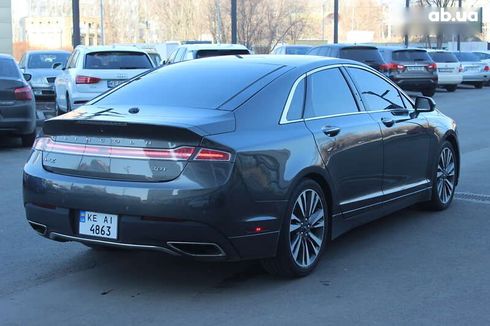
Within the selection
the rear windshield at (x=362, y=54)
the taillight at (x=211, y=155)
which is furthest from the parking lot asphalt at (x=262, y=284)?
the rear windshield at (x=362, y=54)

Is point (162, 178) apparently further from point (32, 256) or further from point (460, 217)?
point (460, 217)

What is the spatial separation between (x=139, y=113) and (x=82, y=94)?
9508 mm

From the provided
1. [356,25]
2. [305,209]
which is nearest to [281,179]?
[305,209]

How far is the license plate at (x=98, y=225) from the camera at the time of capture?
457cm

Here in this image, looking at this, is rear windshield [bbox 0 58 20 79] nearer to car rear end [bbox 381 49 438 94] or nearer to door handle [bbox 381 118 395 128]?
door handle [bbox 381 118 395 128]

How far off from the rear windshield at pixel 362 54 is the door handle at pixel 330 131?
615 inches

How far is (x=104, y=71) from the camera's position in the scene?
14.1 m

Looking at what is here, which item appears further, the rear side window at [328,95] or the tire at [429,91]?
the tire at [429,91]

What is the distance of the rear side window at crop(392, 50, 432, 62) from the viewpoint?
22906 mm

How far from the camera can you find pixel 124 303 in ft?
15.2

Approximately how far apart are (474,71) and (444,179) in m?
22.5


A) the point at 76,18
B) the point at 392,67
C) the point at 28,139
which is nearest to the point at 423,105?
the point at 28,139

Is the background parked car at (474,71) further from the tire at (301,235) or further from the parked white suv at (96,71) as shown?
the tire at (301,235)

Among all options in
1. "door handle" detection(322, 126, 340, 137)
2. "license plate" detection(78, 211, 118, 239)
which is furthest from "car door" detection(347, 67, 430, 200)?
"license plate" detection(78, 211, 118, 239)
